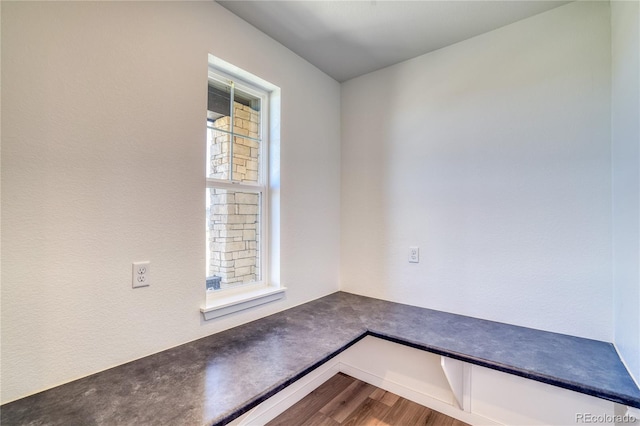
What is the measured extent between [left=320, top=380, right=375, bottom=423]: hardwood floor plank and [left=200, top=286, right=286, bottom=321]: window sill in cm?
78

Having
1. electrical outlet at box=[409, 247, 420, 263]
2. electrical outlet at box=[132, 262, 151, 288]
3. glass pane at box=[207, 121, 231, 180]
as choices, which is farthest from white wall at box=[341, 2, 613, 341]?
electrical outlet at box=[132, 262, 151, 288]

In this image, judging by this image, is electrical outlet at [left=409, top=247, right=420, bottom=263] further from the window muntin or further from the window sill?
the window muntin

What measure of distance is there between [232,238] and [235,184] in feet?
1.12

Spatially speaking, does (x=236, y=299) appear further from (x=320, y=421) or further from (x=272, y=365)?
(x=320, y=421)

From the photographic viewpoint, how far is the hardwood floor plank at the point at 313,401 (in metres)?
1.76

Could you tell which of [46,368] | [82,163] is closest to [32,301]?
[46,368]

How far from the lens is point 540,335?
62.5 inches

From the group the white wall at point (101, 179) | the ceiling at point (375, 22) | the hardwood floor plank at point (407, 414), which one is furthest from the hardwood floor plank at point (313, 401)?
the ceiling at point (375, 22)

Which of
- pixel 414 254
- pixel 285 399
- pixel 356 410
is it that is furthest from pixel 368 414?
pixel 414 254

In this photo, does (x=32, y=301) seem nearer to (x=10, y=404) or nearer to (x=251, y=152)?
(x=10, y=404)

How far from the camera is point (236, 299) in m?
1.68

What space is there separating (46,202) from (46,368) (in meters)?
0.62

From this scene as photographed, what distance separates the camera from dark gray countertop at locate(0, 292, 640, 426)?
0.98m

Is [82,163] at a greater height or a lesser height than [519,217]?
greater
